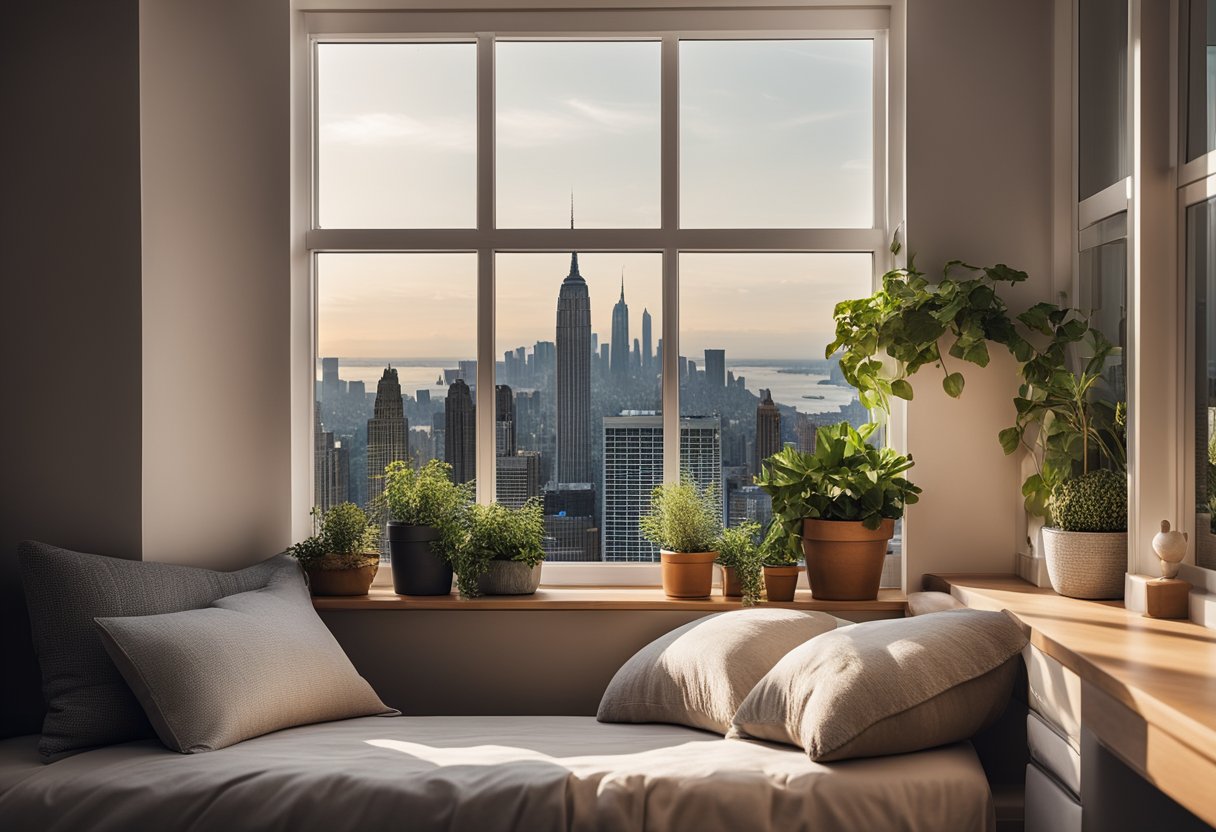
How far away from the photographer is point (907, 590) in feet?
9.48

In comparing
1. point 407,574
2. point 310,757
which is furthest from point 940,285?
point 310,757

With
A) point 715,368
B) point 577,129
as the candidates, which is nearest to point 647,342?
point 715,368

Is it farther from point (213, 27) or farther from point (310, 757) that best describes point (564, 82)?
point (310, 757)

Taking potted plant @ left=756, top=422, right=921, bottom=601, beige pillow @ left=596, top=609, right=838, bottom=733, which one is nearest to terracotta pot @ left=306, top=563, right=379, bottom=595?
beige pillow @ left=596, top=609, right=838, bottom=733

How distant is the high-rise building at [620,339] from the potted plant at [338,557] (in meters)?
0.94

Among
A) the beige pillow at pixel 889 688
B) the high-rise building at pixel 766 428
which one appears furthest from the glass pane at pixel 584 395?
the beige pillow at pixel 889 688

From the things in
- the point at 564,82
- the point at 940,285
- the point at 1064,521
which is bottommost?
the point at 1064,521

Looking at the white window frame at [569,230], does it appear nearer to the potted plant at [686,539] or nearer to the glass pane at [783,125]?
the glass pane at [783,125]

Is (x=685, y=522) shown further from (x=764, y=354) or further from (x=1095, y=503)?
(x=1095, y=503)

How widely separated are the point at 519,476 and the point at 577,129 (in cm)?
116

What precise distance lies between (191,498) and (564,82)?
1752 millimetres

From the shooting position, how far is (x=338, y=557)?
2852 millimetres

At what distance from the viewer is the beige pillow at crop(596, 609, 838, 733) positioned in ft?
7.48

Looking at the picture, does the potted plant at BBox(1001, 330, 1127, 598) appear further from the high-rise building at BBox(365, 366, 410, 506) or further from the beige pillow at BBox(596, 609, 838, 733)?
the high-rise building at BBox(365, 366, 410, 506)
